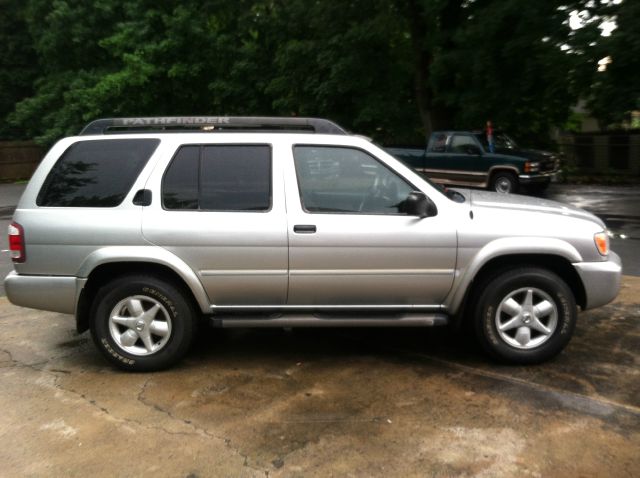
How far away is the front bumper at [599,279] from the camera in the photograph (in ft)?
14.4

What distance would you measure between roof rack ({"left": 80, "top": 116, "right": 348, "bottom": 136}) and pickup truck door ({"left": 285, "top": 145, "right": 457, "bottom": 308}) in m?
0.26

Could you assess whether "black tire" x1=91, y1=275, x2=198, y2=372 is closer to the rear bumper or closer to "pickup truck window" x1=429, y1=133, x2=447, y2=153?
the rear bumper

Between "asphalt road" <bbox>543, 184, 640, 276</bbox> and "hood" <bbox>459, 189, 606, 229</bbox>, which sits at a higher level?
"hood" <bbox>459, 189, 606, 229</bbox>

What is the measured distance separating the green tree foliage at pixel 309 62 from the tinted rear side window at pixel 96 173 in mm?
12404

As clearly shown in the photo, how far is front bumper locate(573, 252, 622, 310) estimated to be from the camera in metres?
4.39

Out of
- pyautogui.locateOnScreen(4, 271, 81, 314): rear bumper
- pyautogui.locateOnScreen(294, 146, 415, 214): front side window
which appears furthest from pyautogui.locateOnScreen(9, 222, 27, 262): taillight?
pyautogui.locateOnScreen(294, 146, 415, 214): front side window

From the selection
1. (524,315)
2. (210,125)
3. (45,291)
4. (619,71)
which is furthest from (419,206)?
(619,71)

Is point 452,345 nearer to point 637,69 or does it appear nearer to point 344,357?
point 344,357

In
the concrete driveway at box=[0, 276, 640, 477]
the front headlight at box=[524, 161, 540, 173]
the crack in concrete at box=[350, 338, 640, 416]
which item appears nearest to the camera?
the concrete driveway at box=[0, 276, 640, 477]

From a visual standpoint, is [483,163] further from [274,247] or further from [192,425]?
[192,425]

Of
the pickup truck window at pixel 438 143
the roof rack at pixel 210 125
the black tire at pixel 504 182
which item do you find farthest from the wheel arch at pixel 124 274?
the pickup truck window at pixel 438 143

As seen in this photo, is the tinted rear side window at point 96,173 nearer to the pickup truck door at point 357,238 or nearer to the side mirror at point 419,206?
the pickup truck door at point 357,238

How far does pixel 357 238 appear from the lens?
429cm

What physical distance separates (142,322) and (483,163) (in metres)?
12.3
